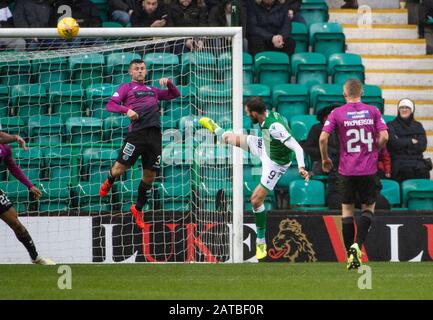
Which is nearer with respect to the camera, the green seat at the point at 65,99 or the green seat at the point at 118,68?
→ the green seat at the point at 65,99

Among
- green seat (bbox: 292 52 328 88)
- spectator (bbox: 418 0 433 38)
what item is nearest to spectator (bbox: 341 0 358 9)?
spectator (bbox: 418 0 433 38)

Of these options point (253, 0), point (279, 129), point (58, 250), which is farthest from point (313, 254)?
point (253, 0)

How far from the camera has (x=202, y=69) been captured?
15773mm

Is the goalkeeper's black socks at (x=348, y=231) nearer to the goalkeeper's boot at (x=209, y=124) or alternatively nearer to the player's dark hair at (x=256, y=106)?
the player's dark hair at (x=256, y=106)

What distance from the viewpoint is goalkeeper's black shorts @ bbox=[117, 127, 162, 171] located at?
49.0 feet

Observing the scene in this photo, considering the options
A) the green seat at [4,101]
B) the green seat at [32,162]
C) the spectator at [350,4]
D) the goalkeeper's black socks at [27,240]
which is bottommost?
the goalkeeper's black socks at [27,240]

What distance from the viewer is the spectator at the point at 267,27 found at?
1848cm

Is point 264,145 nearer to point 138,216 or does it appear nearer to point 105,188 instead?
point 138,216

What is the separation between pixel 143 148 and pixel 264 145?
1.46m

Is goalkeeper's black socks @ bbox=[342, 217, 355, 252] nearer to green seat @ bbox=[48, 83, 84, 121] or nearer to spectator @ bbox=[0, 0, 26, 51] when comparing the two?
green seat @ bbox=[48, 83, 84, 121]

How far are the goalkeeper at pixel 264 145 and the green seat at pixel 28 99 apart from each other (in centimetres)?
248

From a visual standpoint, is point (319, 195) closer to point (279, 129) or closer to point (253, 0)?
point (279, 129)

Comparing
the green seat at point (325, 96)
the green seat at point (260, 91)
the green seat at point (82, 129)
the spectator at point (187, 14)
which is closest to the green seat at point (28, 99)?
the green seat at point (82, 129)

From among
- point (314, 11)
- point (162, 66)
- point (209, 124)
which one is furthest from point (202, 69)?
point (314, 11)
